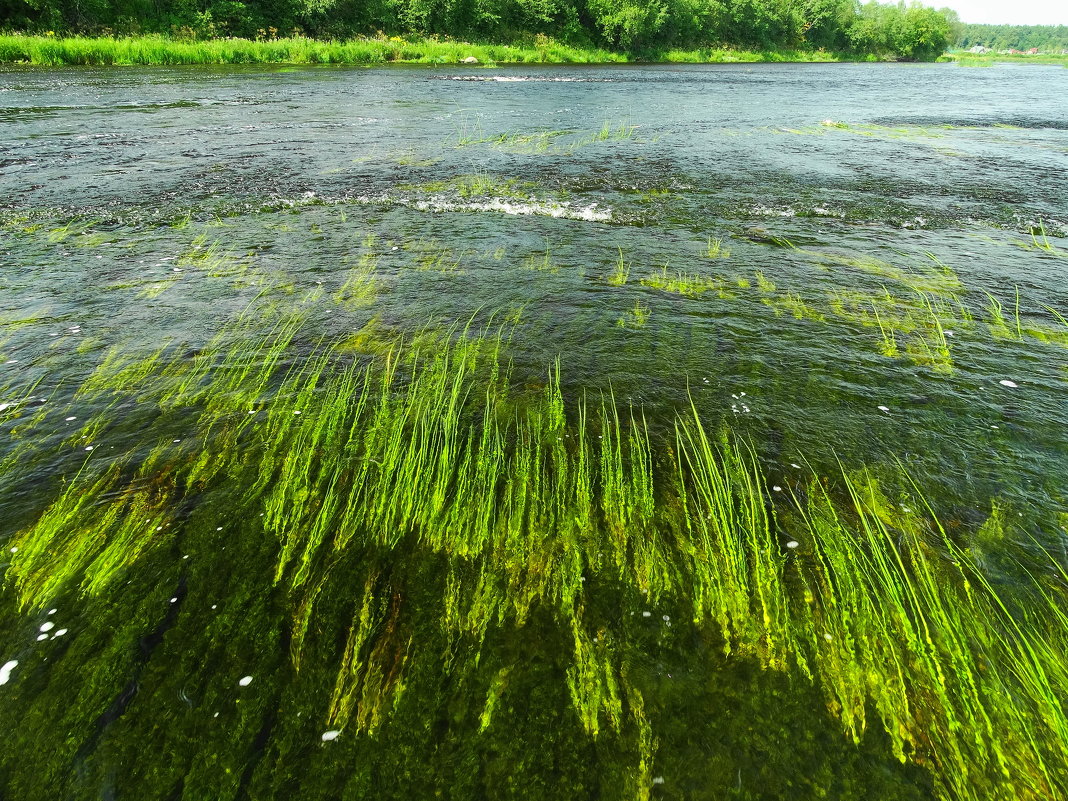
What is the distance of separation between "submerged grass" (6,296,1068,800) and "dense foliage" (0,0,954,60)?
5121cm

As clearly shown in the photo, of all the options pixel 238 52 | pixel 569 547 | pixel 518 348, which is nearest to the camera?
pixel 569 547

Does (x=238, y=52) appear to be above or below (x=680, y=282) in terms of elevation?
above

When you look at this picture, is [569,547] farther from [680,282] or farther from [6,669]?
[680,282]

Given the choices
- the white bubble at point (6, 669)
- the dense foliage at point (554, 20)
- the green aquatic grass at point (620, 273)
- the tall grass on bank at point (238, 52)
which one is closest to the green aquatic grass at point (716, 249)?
the green aquatic grass at point (620, 273)

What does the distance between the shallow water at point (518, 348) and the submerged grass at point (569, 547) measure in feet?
0.32

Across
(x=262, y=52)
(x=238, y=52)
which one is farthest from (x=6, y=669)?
(x=262, y=52)

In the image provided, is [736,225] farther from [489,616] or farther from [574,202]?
[489,616]

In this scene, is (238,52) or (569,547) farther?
(238,52)

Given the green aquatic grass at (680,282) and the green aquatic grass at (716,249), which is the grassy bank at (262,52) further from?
the green aquatic grass at (680,282)

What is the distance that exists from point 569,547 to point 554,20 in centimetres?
7761

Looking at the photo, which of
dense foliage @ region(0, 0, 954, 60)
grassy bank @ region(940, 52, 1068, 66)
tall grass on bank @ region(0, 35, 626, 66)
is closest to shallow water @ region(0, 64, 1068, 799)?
tall grass on bank @ region(0, 35, 626, 66)

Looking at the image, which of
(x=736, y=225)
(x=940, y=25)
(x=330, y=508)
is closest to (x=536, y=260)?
(x=736, y=225)

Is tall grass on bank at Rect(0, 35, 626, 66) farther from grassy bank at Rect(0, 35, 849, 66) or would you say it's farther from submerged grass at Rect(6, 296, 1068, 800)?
submerged grass at Rect(6, 296, 1068, 800)

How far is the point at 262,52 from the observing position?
119 feet
